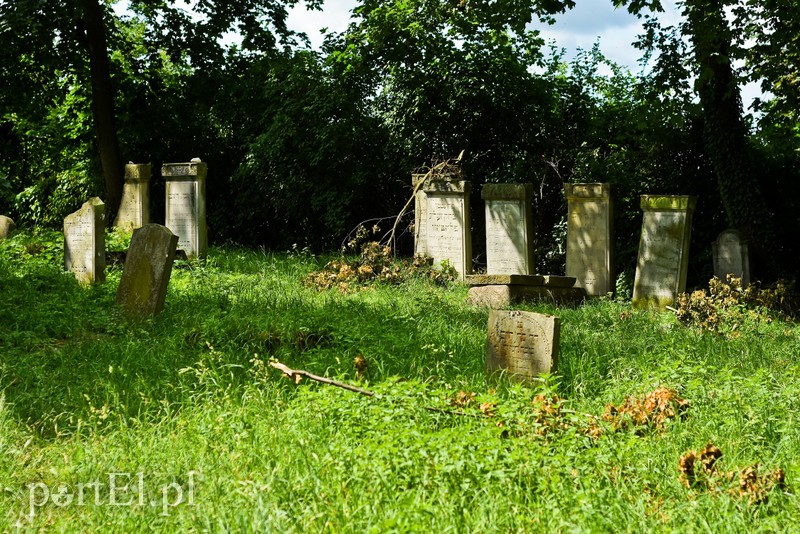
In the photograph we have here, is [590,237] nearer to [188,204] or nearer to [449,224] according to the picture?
[449,224]

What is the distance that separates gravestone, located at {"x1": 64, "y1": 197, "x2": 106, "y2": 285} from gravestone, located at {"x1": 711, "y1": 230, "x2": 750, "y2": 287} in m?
9.00

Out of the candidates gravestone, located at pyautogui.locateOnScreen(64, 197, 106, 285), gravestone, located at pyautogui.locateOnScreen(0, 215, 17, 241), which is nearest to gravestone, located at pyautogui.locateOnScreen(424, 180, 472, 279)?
gravestone, located at pyautogui.locateOnScreen(64, 197, 106, 285)

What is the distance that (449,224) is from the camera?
47.2 ft

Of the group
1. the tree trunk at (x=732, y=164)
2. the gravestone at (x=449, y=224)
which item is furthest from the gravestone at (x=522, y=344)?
the tree trunk at (x=732, y=164)

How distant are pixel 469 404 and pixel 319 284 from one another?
693cm

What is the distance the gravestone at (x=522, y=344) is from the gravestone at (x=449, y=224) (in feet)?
22.9

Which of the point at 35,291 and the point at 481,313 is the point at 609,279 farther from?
the point at 35,291

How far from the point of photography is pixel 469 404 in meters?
5.90

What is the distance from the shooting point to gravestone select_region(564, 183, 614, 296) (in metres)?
13.5

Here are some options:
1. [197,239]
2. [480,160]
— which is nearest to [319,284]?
[197,239]

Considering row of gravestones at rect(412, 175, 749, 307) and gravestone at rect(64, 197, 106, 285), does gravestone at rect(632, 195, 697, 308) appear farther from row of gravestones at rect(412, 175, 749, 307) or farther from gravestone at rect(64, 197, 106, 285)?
gravestone at rect(64, 197, 106, 285)

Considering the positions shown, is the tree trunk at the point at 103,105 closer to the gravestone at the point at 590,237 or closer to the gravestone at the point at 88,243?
the gravestone at the point at 88,243

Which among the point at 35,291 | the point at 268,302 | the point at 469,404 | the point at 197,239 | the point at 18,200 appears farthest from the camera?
the point at 18,200

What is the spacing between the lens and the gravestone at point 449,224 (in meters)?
14.2
